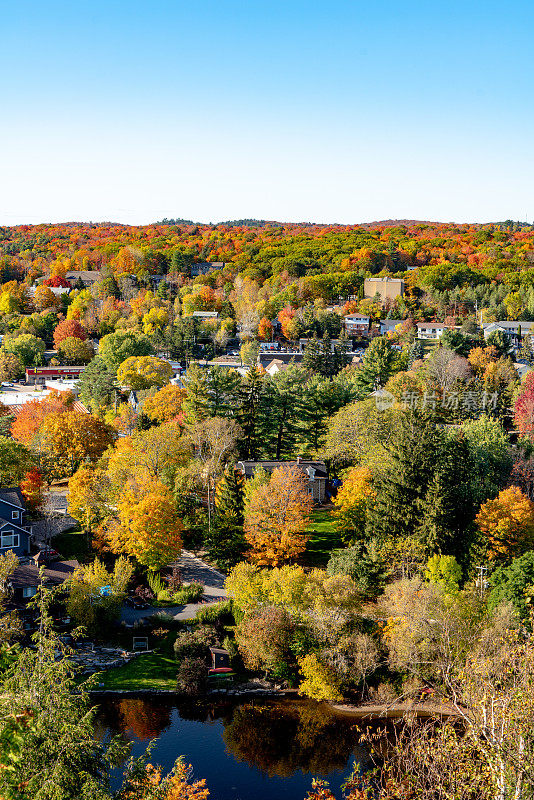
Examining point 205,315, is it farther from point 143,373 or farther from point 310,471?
point 310,471

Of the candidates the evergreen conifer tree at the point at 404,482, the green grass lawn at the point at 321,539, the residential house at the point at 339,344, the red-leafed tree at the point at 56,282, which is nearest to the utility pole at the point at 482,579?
the evergreen conifer tree at the point at 404,482

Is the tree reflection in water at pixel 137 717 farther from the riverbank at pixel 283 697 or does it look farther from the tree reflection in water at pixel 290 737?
the tree reflection in water at pixel 290 737

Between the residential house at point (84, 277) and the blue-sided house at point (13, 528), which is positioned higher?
the residential house at point (84, 277)

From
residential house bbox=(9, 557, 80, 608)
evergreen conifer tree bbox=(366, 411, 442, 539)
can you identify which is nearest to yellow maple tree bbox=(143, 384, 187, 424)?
residential house bbox=(9, 557, 80, 608)

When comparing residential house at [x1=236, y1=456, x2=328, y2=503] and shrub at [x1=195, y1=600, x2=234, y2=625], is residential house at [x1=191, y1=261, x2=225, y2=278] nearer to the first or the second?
residential house at [x1=236, y1=456, x2=328, y2=503]

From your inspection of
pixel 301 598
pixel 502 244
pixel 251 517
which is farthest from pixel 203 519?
pixel 502 244

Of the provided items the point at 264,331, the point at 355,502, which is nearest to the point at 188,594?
the point at 355,502
